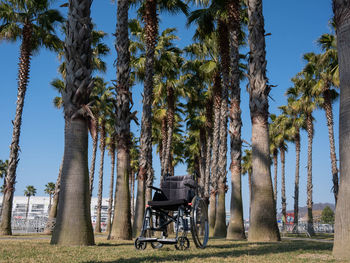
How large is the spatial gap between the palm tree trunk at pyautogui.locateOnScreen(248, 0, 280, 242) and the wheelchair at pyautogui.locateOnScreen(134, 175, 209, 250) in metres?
3.11

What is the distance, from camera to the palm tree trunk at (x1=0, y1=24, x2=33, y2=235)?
17.0 meters

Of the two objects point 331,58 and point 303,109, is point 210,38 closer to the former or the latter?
point 331,58

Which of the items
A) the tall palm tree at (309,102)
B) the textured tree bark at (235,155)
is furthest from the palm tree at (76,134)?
the tall palm tree at (309,102)

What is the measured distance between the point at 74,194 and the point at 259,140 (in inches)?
237

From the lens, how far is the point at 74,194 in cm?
820

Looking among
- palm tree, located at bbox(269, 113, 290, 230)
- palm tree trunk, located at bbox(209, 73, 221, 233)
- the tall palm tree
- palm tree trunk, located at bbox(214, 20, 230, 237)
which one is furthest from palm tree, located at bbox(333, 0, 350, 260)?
palm tree, located at bbox(269, 113, 290, 230)

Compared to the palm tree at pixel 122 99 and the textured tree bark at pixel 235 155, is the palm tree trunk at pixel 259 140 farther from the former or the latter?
the palm tree at pixel 122 99

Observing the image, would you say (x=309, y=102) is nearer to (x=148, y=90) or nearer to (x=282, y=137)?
(x=282, y=137)

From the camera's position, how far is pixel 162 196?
316 inches

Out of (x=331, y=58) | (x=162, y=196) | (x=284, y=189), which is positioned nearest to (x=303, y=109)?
(x=331, y=58)

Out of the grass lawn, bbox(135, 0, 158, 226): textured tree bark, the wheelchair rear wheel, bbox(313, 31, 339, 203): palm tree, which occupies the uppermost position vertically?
bbox(313, 31, 339, 203): palm tree

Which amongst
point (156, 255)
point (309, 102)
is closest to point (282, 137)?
point (309, 102)

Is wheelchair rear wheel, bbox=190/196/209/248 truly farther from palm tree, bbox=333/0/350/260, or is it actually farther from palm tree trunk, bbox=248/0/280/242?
palm tree trunk, bbox=248/0/280/242

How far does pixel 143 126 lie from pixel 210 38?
29.8ft
